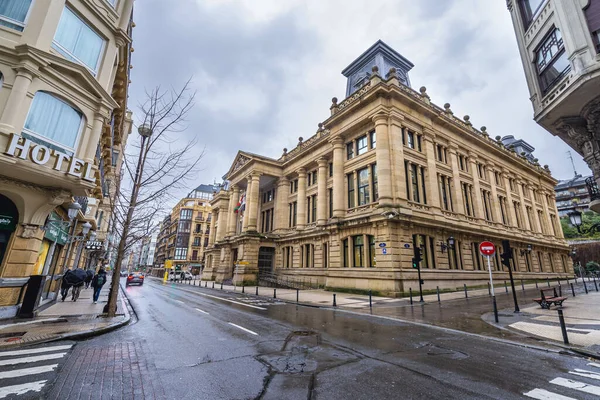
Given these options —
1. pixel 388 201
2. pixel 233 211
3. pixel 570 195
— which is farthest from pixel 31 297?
pixel 570 195

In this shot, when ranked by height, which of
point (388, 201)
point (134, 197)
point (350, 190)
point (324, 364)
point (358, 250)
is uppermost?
point (350, 190)

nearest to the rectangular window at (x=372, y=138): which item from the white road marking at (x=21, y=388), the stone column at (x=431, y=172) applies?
the stone column at (x=431, y=172)

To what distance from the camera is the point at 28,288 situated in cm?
1052

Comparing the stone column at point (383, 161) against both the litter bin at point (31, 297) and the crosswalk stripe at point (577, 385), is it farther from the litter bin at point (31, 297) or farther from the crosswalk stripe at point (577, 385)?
the litter bin at point (31, 297)

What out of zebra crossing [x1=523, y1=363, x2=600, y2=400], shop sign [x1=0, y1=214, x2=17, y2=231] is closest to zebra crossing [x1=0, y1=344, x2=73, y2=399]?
shop sign [x1=0, y1=214, x2=17, y2=231]

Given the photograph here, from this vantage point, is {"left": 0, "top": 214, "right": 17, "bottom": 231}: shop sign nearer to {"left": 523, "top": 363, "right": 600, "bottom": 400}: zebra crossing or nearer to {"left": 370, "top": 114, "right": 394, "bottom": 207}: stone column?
{"left": 523, "top": 363, "right": 600, "bottom": 400}: zebra crossing

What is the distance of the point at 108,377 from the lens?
189 inches

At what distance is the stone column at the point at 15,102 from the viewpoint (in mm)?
8988

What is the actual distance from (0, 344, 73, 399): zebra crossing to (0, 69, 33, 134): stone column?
741 centimetres

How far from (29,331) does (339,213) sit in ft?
71.7

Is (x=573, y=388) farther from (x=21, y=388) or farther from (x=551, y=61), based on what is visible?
(x=551, y=61)

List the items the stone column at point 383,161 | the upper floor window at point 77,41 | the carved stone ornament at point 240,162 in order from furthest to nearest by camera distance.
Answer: the carved stone ornament at point 240,162
the stone column at point 383,161
the upper floor window at point 77,41

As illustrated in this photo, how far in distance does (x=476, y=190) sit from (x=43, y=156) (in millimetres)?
Answer: 34858

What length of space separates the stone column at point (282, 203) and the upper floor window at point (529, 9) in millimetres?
28320
